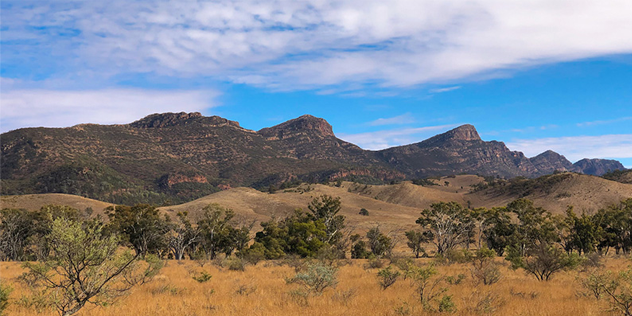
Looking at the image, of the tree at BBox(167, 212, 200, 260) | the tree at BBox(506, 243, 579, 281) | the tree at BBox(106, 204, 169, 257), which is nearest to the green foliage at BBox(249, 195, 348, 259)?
the tree at BBox(167, 212, 200, 260)

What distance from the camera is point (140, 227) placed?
42.9 metres

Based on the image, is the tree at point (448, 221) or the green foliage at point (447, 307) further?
the tree at point (448, 221)

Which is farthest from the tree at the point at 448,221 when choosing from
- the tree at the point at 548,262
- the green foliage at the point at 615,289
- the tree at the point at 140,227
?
the tree at the point at 140,227

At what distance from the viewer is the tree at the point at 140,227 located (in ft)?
139

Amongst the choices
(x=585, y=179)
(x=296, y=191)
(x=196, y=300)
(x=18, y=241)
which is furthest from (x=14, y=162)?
(x=585, y=179)

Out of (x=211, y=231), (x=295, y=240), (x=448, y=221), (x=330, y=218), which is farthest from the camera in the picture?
(x=330, y=218)

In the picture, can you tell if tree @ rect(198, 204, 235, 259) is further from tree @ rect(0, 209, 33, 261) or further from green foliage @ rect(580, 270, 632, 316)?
green foliage @ rect(580, 270, 632, 316)

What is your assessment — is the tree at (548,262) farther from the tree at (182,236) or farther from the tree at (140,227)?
the tree at (140,227)

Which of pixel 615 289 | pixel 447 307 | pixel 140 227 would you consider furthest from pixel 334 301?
pixel 140 227

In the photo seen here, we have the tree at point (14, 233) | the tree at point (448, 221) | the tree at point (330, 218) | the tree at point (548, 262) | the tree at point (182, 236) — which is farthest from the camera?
the tree at point (330, 218)

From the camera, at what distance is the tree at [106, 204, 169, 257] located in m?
42.3

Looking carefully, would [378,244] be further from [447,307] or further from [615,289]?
[447,307]

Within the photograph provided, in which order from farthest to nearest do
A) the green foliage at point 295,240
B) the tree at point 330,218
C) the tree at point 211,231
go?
the tree at point 330,218
the tree at point 211,231
the green foliage at point 295,240

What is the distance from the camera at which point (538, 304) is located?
40.3 feet
